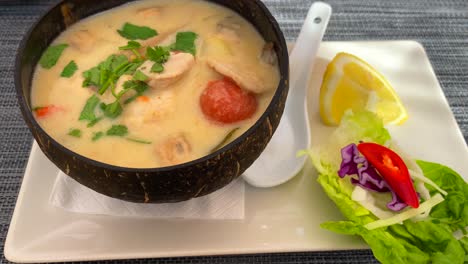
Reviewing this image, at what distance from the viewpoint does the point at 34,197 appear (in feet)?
4.06

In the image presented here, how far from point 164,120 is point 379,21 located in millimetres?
1099

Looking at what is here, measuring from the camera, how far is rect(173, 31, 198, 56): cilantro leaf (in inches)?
51.4

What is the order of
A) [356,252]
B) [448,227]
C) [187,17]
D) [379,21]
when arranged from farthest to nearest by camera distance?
1. [379,21]
2. [187,17]
3. [356,252]
4. [448,227]

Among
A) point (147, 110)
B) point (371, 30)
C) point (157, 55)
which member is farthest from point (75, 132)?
point (371, 30)

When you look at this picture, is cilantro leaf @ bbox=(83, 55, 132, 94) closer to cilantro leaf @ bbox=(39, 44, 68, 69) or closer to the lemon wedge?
cilantro leaf @ bbox=(39, 44, 68, 69)

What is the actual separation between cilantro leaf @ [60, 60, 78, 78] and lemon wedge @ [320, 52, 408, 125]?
2.12 ft

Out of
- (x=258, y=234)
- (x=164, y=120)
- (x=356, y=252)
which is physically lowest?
(x=356, y=252)

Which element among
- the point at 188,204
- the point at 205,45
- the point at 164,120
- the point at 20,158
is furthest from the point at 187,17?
the point at 20,158

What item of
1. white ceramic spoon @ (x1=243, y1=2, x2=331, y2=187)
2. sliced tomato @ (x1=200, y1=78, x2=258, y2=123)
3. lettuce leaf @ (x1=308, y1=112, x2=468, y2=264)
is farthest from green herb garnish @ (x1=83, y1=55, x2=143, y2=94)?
lettuce leaf @ (x1=308, y1=112, x2=468, y2=264)

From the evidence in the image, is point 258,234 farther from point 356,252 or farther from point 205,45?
point 205,45

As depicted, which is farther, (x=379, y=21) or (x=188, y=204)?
(x=379, y=21)

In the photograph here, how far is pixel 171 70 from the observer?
1207mm

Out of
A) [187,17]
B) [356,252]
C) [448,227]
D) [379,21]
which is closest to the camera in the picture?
[448,227]

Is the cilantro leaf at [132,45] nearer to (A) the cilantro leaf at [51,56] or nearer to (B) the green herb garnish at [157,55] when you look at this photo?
(B) the green herb garnish at [157,55]
